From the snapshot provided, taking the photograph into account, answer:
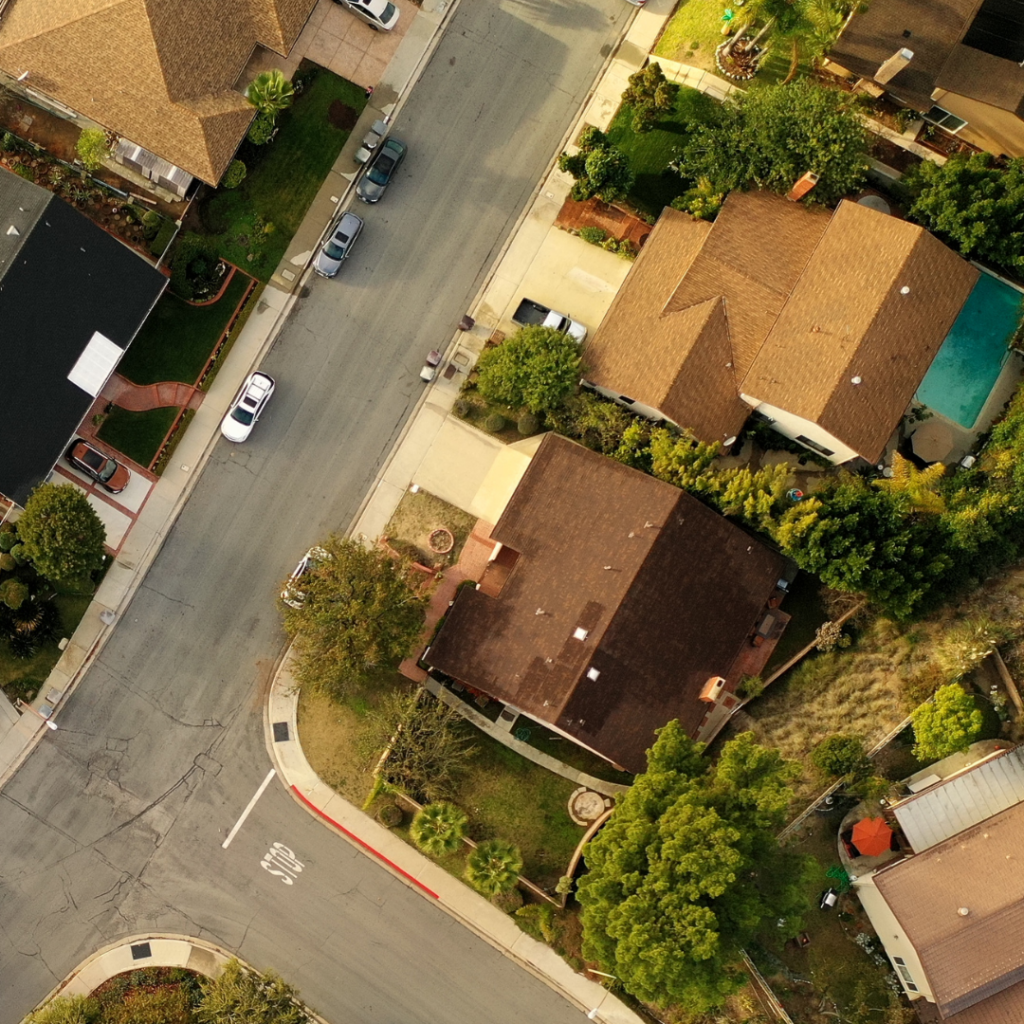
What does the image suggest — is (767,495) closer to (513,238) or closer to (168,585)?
(513,238)

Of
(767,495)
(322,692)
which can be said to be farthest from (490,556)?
(767,495)

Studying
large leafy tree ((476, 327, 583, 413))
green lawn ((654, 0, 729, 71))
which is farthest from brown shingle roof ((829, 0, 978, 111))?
large leafy tree ((476, 327, 583, 413))

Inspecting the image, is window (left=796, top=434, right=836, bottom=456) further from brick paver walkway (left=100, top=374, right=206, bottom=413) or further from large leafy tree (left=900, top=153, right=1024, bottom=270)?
brick paver walkway (left=100, top=374, right=206, bottom=413)

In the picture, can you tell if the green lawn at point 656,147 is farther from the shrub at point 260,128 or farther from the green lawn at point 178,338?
the green lawn at point 178,338

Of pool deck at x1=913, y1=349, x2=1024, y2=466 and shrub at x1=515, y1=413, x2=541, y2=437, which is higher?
pool deck at x1=913, y1=349, x2=1024, y2=466

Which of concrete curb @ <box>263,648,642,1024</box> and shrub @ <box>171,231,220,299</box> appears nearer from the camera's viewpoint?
concrete curb @ <box>263,648,642,1024</box>

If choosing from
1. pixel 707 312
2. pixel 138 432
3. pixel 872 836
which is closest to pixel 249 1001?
pixel 138 432
